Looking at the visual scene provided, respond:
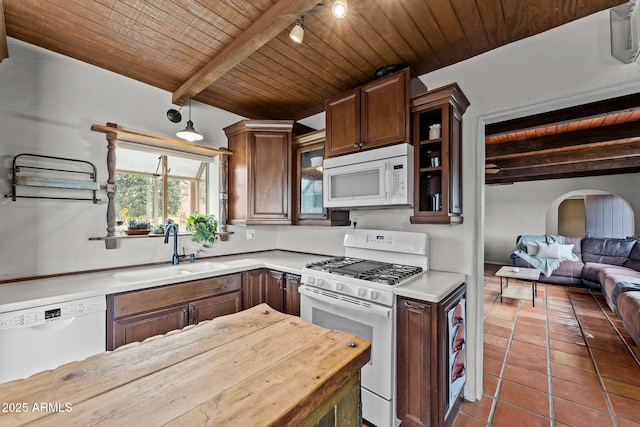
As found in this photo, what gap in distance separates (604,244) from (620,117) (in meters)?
3.12

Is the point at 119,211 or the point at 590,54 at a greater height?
the point at 590,54

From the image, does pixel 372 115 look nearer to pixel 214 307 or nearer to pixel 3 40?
pixel 214 307

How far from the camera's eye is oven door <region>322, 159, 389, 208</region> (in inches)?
78.9

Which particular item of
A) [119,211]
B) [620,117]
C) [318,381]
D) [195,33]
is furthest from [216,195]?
[620,117]

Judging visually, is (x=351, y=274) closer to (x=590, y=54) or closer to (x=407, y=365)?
(x=407, y=365)

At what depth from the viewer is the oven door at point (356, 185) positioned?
2004mm

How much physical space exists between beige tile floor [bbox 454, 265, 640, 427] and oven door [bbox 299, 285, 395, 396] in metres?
0.66

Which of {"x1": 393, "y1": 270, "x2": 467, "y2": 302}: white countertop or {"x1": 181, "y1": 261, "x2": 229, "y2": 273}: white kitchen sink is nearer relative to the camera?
{"x1": 393, "y1": 270, "x2": 467, "y2": 302}: white countertop

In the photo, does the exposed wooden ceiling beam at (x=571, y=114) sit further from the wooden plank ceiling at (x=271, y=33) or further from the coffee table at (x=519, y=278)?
the coffee table at (x=519, y=278)

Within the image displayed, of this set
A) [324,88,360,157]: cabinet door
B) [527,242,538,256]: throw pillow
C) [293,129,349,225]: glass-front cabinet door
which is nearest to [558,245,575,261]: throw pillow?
[527,242,538,256]: throw pillow

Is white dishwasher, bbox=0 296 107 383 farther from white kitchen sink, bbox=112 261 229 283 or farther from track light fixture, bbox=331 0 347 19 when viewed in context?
track light fixture, bbox=331 0 347 19

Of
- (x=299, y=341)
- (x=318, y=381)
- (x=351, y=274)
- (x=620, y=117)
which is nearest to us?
(x=318, y=381)

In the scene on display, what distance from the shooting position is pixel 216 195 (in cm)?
299

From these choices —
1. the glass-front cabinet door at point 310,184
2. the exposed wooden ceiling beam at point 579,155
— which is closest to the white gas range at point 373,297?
the glass-front cabinet door at point 310,184
